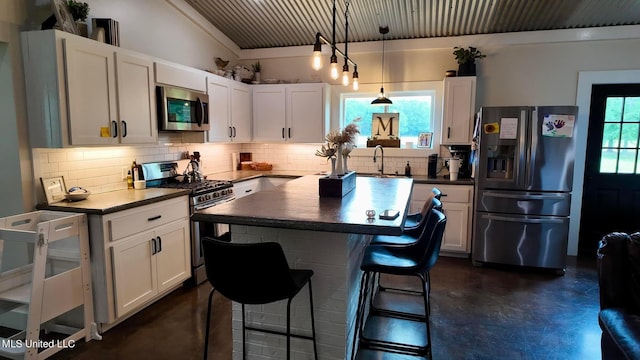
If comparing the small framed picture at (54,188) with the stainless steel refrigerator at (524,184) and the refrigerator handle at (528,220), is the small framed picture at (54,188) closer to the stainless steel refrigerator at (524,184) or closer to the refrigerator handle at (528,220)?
the stainless steel refrigerator at (524,184)

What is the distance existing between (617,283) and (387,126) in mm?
A: 3321

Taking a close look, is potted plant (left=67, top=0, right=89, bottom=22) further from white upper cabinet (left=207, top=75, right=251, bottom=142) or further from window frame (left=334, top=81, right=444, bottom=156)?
window frame (left=334, top=81, right=444, bottom=156)

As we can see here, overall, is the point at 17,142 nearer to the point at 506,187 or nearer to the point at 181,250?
the point at 181,250

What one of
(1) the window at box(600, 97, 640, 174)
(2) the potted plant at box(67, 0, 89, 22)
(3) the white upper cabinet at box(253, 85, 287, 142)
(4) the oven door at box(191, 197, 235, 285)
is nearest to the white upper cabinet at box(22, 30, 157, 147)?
(2) the potted plant at box(67, 0, 89, 22)

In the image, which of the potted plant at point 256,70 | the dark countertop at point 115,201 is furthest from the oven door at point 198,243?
the potted plant at point 256,70

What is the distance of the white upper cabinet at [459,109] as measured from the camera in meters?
4.37

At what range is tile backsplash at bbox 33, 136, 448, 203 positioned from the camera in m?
2.86

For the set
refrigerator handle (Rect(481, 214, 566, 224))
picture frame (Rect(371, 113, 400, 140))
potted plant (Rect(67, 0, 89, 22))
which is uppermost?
potted plant (Rect(67, 0, 89, 22))

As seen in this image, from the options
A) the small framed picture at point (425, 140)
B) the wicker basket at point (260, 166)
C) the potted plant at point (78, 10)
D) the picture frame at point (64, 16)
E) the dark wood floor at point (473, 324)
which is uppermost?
the potted plant at point (78, 10)

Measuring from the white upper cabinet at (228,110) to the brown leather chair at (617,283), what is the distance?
373cm

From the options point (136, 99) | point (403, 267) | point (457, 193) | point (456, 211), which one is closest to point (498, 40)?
point (457, 193)

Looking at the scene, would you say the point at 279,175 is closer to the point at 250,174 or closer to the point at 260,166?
the point at 250,174

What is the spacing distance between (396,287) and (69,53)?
328cm

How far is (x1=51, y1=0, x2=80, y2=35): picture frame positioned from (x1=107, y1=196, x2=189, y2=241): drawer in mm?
1378
